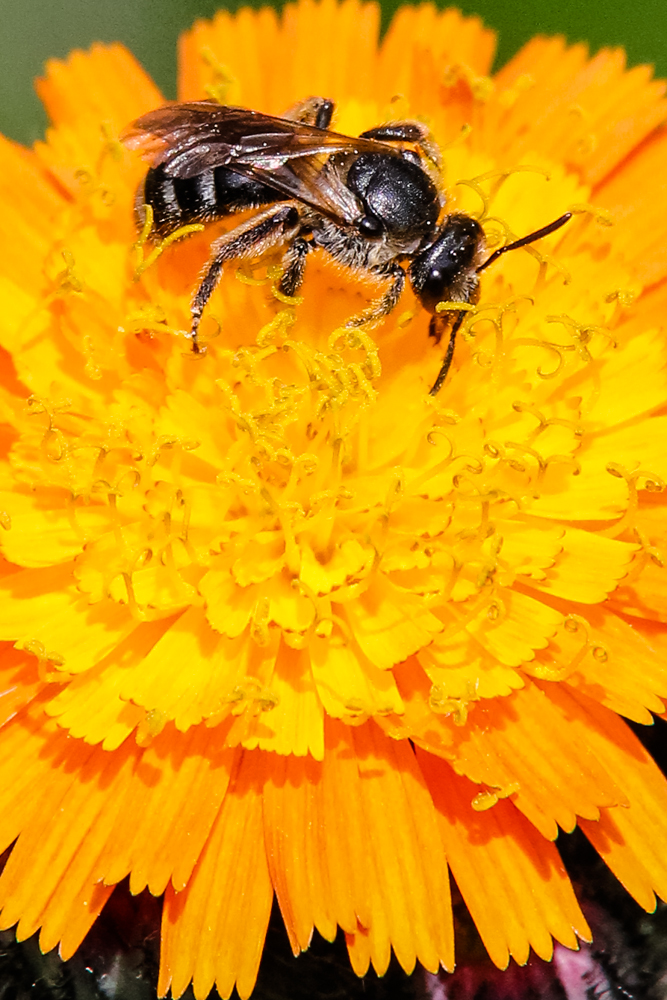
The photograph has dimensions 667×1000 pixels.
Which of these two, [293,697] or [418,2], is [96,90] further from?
[293,697]

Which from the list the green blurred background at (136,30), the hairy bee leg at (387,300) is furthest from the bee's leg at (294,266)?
the green blurred background at (136,30)

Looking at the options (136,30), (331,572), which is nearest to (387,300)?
(331,572)

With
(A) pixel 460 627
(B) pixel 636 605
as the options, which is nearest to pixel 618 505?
(B) pixel 636 605

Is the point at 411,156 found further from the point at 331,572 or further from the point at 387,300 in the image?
the point at 331,572

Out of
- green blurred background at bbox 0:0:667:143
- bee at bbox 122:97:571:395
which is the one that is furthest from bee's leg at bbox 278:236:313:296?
green blurred background at bbox 0:0:667:143

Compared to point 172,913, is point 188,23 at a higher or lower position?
higher

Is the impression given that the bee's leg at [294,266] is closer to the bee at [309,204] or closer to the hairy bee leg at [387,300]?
the bee at [309,204]
